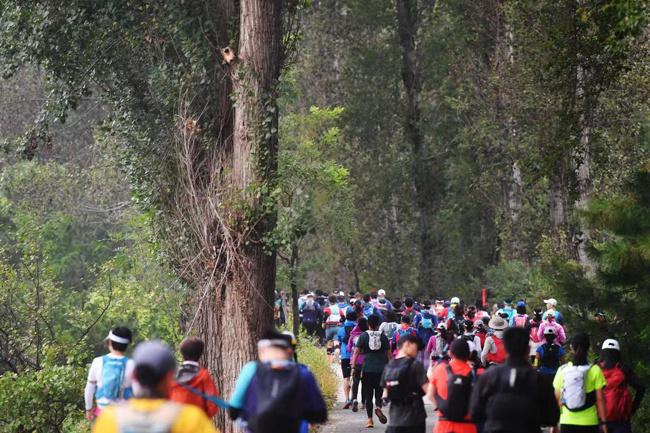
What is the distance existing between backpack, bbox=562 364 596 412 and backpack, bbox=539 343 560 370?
4.80 metres

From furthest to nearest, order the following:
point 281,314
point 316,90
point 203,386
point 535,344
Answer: point 316,90 < point 281,314 < point 535,344 < point 203,386

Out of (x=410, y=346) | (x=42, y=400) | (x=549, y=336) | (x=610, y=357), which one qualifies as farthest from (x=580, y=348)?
(x=42, y=400)

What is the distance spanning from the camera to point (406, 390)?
39.8 feet

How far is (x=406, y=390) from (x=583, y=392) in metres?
1.73

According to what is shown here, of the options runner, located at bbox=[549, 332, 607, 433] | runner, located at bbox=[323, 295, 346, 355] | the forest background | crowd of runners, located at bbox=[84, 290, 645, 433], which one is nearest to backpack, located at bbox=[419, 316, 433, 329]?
the forest background

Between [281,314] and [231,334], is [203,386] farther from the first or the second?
[281,314]

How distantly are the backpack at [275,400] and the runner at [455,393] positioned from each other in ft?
7.00

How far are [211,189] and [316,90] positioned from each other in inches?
1309

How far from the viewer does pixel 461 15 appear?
139ft

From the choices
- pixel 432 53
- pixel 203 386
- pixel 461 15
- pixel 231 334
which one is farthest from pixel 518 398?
pixel 432 53

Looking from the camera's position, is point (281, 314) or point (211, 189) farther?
point (281, 314)

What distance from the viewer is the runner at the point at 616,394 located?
1257 centimetres

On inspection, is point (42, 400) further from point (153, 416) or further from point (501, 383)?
point (153, 416)

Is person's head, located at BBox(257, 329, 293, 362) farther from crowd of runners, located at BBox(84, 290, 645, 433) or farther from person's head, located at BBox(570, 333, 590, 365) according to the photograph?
person's head, located at BBox(570, 333, 590, 365)
